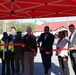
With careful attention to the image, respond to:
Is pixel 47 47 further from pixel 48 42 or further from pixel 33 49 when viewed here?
pixel 33 49

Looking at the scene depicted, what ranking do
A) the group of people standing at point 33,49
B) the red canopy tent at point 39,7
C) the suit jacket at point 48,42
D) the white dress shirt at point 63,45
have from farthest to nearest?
the suit jacket at point 48,42 < the white dress shirt at point 63,45 < the group of people standing at point 33,49 < the red canopy tent at point 39,7

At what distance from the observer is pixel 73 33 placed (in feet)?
23.2

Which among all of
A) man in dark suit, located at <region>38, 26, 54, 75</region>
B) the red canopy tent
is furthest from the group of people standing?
the red canopy tent

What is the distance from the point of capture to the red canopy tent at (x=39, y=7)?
638 centimetres

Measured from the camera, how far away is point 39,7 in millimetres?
7434

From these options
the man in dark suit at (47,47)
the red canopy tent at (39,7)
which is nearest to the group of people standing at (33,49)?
the man in dark suit at (47,47)

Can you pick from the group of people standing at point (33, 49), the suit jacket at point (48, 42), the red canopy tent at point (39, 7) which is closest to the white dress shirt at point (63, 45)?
the group of people standing at point (33, 49)

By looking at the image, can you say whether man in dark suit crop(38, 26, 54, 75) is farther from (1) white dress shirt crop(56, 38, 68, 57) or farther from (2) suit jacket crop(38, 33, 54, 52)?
(1) white dress shirt crop(56, 38, 68, 57)

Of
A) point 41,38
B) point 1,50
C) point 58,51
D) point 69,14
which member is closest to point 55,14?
point 69,14

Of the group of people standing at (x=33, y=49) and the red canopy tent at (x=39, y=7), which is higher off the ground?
the red canopy tent at (x=39, y=7)

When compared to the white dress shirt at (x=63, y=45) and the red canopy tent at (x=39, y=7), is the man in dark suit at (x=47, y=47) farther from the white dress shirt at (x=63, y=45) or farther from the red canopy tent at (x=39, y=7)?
the red canopy tent at (x=39, y=7)

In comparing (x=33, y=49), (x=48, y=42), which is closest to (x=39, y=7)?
(x=48, y=42)

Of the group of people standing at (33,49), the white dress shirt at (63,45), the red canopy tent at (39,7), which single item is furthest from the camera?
the white dress shirt at (63,45)

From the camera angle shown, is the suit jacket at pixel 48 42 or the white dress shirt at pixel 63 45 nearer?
the white dress shirt at pixel 63 45
